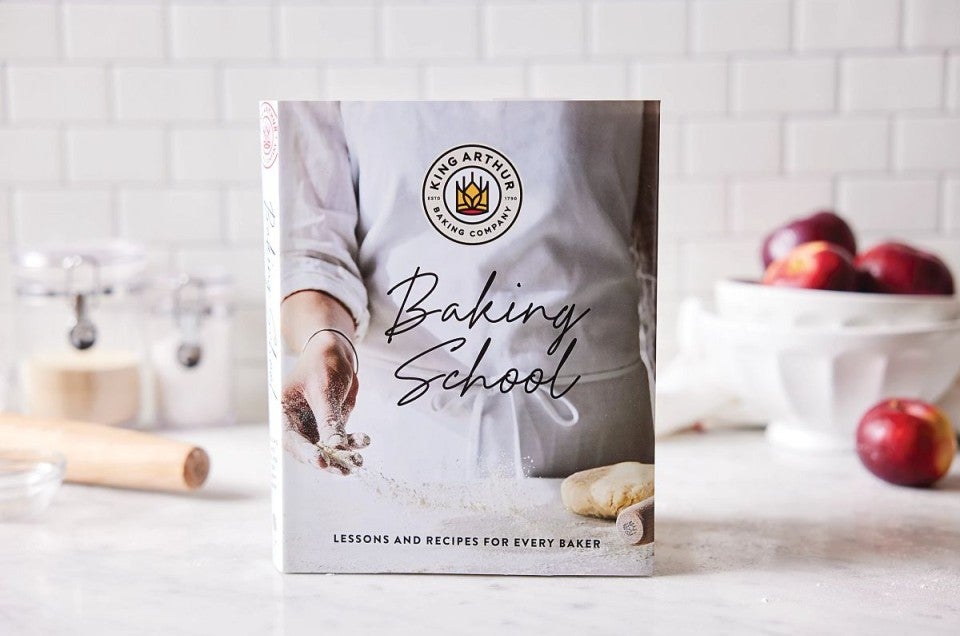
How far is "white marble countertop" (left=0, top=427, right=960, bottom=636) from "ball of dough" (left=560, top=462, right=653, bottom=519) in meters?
0.05

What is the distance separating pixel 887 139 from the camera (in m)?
1.30

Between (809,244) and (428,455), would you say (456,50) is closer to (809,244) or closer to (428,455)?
(809,244)

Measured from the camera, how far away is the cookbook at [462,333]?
716 millimetres

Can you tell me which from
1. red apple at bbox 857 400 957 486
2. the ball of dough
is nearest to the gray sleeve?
the ball of dough

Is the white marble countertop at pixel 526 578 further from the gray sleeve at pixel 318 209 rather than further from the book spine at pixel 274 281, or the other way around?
the gray sleeve at pixel 318 209

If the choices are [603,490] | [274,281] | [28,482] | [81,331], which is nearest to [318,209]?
[274,281]

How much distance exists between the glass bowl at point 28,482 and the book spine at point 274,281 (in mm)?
256

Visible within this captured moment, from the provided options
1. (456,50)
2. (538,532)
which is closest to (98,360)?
(456,50)

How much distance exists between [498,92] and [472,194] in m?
0.60

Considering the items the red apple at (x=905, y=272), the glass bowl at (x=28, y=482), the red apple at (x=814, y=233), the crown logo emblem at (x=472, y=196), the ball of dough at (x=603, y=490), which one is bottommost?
the glass bowl at (x=28, y=482)

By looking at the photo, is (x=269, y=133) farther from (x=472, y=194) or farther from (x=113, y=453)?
(x=113, y=453)

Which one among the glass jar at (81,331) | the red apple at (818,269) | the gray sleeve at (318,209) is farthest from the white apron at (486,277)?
the glass jar at (81,331)

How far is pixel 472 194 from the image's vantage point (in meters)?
0.72

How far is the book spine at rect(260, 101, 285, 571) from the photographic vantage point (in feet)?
2.37
